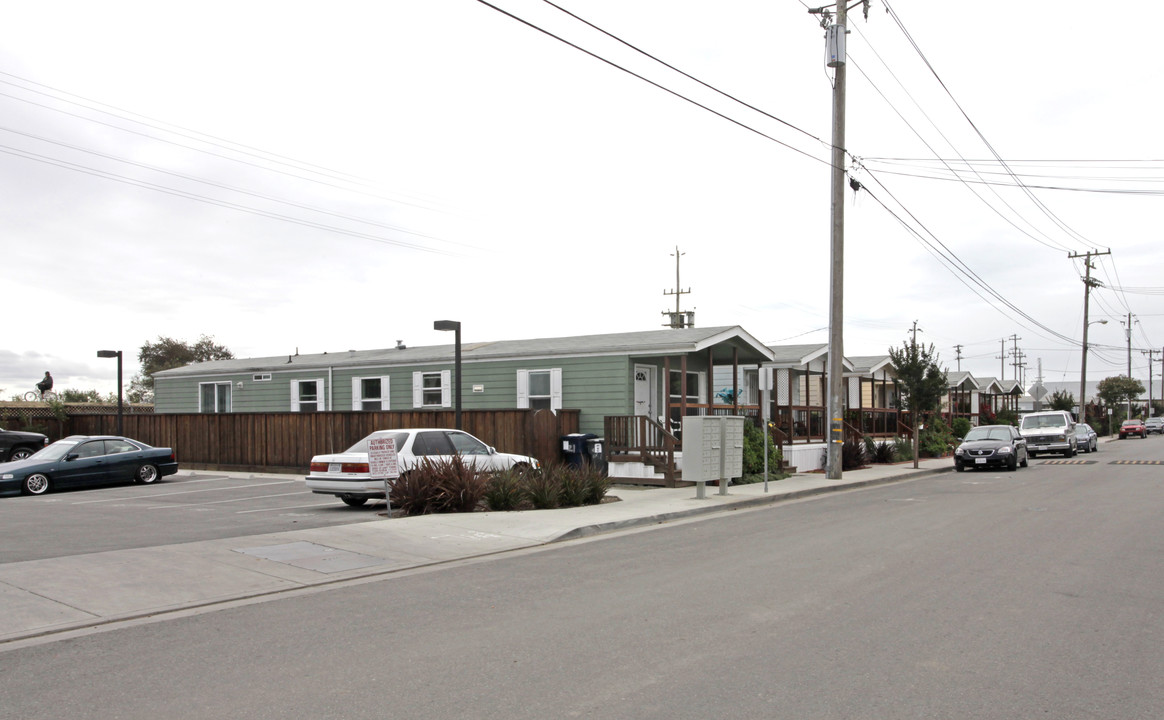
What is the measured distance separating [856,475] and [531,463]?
438 inches

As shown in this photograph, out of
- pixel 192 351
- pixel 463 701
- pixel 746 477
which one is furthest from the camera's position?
pixel 192 351

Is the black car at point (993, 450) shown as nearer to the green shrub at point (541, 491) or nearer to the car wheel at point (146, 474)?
the green shrub at point (541, 491)

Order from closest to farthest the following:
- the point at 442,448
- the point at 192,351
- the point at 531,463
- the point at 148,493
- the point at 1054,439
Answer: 1. the point at 442,448
2. the point at 531,463
3. the point at 148,493
4. the point at 1054,439
5. the point at 192,351

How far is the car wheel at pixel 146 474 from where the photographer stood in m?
20.9

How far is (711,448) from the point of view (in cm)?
1689

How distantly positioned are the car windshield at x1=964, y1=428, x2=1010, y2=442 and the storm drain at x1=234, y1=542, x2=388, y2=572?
75.8ft

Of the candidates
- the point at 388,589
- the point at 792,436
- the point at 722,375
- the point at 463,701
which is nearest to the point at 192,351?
the point at 722,375

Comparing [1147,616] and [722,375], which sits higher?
[722,375]

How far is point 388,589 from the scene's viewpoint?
871cm

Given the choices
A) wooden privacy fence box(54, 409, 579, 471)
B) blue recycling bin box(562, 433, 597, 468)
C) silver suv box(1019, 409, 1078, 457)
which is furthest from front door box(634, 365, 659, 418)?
silver suv box(1019, 409, 1078, 457)

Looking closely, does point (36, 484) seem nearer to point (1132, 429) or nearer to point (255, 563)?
point (255, 563)

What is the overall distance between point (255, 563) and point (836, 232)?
17.5m

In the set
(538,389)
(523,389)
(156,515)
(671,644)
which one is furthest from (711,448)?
(671,644)

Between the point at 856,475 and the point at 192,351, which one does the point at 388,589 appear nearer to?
the point at 856,475
